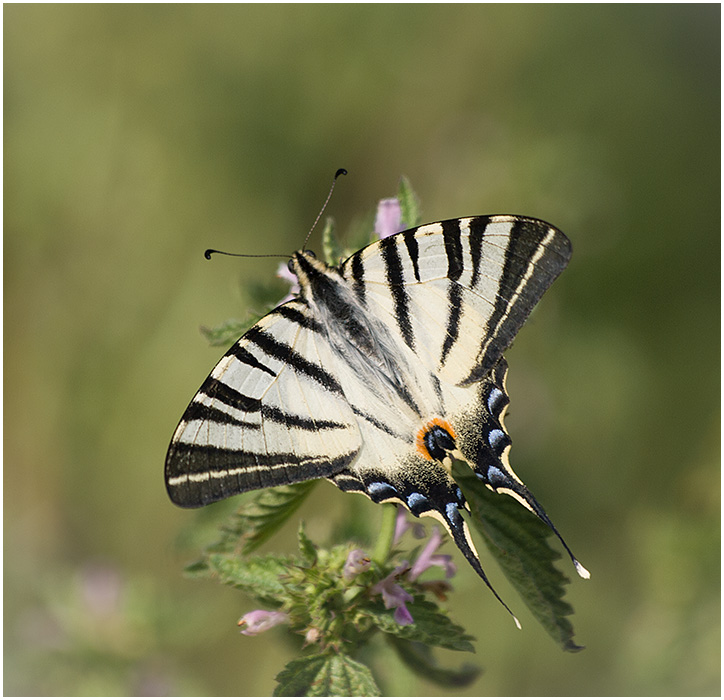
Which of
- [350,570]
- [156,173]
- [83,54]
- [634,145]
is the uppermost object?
[83,54]

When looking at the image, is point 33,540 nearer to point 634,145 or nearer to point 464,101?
point 464,101

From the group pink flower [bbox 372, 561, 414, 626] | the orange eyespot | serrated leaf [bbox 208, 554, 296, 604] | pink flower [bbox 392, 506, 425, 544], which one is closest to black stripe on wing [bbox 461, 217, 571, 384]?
the orange eyespot

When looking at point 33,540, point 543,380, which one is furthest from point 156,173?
point 543,380

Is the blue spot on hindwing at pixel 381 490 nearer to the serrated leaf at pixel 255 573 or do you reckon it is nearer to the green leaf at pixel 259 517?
the green leaf at pixel 259 517

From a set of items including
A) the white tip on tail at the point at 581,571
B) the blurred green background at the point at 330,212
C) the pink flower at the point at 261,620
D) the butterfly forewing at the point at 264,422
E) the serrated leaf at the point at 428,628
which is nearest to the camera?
the white tip on tail at the point at 581,571

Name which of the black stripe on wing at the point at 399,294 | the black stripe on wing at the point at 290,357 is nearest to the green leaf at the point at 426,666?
the black stripe on wing at the point at 290,357

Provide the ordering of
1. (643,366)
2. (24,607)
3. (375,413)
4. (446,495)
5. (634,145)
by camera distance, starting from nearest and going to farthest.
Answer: (446,495), (375,413), (24,607), (643,366), (634,145)
